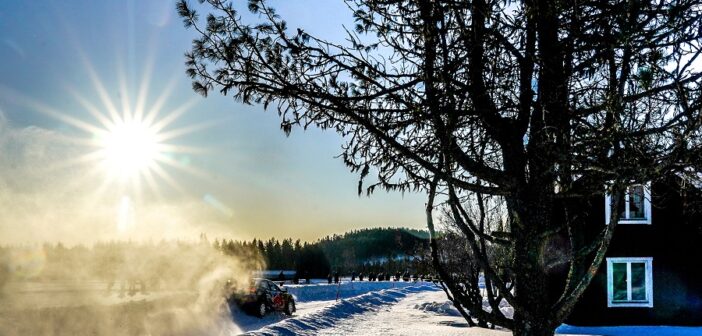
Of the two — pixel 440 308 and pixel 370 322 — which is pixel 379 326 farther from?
pixel 440 308

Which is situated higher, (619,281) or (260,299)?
(619,281)

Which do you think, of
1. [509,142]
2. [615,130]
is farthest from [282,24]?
[615,130]

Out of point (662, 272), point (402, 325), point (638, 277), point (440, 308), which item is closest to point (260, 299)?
point (402, 325)

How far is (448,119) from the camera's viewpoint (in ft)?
14.0

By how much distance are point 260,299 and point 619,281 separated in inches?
496

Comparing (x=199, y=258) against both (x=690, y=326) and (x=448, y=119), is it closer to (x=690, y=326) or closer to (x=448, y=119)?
(x=690, y=326)

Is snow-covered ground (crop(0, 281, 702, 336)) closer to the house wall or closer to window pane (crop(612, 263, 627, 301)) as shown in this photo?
the house wall

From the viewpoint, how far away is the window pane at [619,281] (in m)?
18.6

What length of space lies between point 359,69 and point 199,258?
4739cm

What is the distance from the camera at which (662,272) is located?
61.3 ft

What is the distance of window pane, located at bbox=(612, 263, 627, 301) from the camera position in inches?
734

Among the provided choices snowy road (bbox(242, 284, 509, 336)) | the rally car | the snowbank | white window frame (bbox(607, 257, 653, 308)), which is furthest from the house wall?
the rally car

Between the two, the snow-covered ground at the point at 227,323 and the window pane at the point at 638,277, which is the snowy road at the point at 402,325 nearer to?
the snow-covered ground at the point at 227,323

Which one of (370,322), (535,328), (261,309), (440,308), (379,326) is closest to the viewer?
(535,328)
